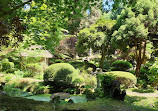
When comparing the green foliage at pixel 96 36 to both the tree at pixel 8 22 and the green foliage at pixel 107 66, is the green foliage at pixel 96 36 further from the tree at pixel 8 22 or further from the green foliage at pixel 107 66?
the tree at pixel 8 22

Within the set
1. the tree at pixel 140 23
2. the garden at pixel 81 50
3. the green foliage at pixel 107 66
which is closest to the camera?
the garden at pixel 81 50

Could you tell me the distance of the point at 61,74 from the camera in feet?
26.5

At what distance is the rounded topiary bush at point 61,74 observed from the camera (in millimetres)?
8000

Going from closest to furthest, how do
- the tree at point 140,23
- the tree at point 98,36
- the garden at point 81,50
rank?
the garden at point 81,50, the tree at point 140,23, the tree at point 98,36

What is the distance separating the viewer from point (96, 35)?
583 inches

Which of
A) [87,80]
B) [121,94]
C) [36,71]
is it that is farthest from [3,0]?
[36,71]

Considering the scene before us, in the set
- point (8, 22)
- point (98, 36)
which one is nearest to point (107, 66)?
point (98, 36)

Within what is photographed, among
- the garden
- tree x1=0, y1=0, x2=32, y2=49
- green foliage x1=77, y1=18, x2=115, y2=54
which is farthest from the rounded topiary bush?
green foliage x1=77, y1=18, x2=115, y2=54

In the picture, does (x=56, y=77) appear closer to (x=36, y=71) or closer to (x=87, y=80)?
(x=87, y=80)

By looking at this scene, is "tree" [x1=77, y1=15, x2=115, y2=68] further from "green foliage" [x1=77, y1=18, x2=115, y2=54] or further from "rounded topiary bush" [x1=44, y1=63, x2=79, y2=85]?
"rounded topiary bush" [x1=44, y1=63, x2=79, y2=85]

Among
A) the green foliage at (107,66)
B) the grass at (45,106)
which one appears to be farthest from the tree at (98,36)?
the grass at (45,106)

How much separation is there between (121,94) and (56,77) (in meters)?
4.99

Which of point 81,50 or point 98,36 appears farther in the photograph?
point 81,50

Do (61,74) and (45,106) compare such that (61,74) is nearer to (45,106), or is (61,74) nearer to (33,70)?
(33,70)
